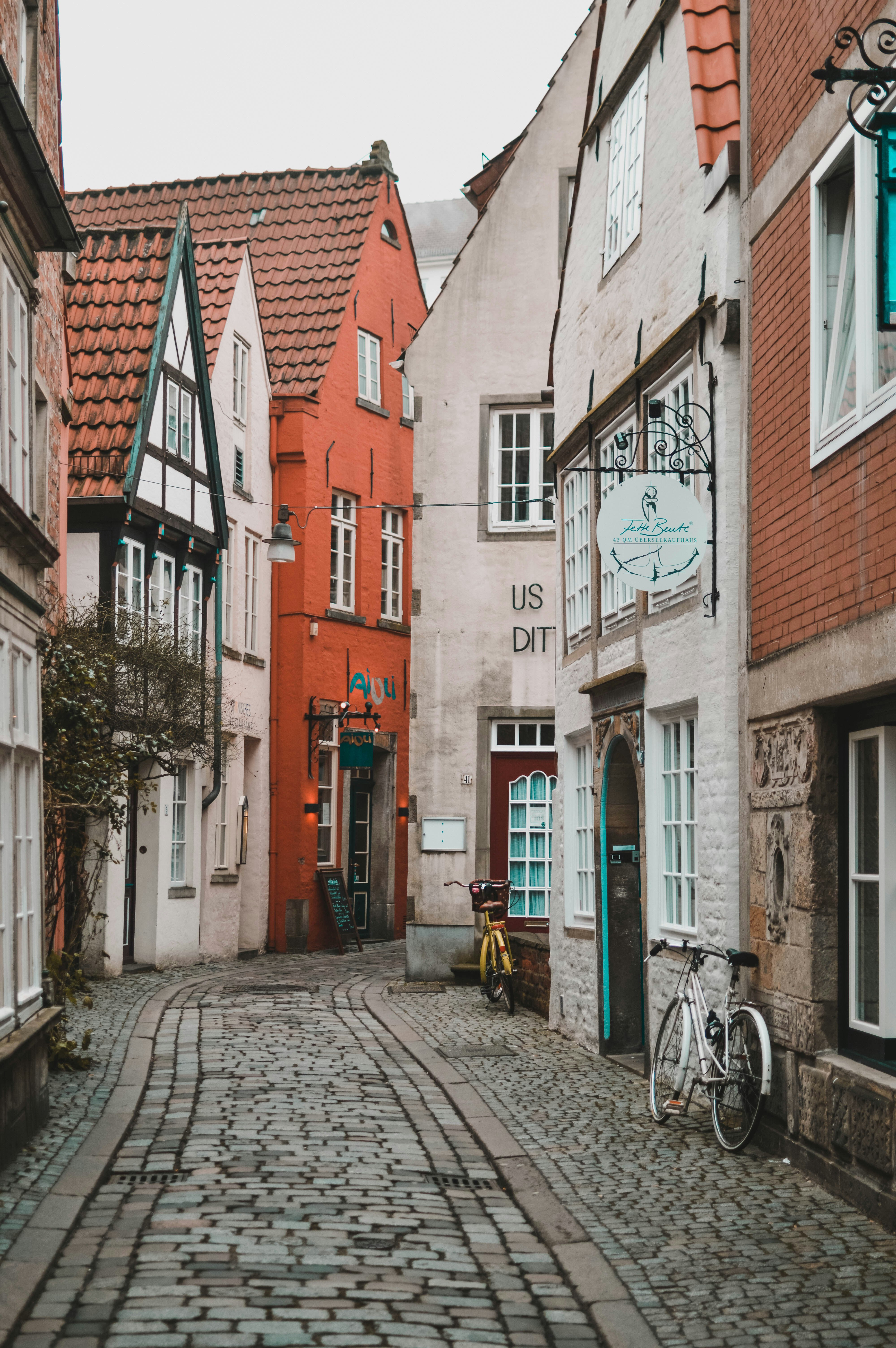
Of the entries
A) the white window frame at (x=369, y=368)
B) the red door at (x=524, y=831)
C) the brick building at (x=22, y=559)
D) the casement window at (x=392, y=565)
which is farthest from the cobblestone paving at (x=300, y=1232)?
the white window frame at (x=369, y=368)

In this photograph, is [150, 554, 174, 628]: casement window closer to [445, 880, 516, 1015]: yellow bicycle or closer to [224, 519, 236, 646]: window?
[224, 519, 236, 646]: window

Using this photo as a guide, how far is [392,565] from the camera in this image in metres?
27.6

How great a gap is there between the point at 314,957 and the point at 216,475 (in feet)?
22.3

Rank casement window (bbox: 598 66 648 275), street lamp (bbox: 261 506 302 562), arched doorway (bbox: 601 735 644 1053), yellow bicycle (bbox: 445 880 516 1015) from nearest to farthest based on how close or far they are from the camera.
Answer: casement window (bbox: 598 66 648 275) → arched doorway (bbox: 601 735 644 1053) → yellow bicycle (bbox: 445 880 516 1015) → street lamp (bbox: 261 506 302 562)

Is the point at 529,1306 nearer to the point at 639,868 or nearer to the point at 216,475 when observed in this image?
the point at 639,868

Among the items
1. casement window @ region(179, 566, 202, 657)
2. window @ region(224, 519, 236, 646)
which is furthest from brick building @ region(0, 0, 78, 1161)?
window @ region(224, 519, 236, 646)

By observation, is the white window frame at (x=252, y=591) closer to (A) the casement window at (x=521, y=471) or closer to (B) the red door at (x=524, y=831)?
(A) the casement window at (x=521, y=471)

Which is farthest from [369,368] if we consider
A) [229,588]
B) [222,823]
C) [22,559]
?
[22,559]

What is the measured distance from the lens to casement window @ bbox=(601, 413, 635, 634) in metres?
12.4

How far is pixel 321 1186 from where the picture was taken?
7.56 m

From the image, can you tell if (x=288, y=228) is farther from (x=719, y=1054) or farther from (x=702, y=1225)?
(x=702, y=1225)

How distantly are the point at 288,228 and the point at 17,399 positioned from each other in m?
19.2

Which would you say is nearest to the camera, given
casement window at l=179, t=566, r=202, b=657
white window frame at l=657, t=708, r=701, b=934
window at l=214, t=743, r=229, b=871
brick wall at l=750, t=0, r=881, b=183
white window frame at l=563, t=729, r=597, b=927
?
brick wall at l=750, t=0, r=881, b=183

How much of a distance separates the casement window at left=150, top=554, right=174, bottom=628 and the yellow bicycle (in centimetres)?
535
